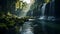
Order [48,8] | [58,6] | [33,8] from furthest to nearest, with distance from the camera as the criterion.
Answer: [33,8]
[48,8]
[58,6]

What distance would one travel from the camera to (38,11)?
39.7 meters

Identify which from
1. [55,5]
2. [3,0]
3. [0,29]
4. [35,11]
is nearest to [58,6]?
[55,5]

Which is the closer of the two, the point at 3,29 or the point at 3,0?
the point at 3,29

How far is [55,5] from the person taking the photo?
26750 mm

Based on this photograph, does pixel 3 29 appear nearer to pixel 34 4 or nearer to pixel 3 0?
pixel 3 0

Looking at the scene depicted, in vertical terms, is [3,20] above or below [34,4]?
below

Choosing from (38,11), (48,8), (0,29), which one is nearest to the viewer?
(0,29)

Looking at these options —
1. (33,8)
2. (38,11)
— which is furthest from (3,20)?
(33,8)

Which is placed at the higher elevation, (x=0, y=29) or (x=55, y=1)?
(x=55, y=1)

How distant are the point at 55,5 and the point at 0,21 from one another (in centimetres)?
1712

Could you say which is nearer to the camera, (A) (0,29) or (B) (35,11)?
(A) (0,29)

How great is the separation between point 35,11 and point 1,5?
24.5m

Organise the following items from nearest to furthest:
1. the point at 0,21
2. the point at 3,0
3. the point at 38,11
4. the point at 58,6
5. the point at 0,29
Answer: the point at 0,29
the point at 0,21
the point at 3,0
the point at 58,6
the point at 38,11

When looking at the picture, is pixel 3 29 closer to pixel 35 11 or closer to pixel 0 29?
pixel 0 29
